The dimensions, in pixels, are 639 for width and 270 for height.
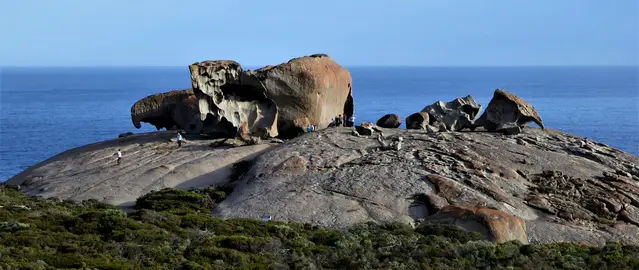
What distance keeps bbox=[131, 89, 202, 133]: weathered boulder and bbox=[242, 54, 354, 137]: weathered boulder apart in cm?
515

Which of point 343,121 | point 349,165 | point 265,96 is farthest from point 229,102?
point 349,165

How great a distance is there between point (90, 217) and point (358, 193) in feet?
41.8

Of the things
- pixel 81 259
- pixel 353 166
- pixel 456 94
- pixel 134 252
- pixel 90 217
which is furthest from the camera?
pixel 456 94

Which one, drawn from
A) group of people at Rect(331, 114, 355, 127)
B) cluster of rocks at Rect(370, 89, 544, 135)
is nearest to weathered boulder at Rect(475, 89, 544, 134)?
cluster of rocks at Rect(370, 89, 544, 135)

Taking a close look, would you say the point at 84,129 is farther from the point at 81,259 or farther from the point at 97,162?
the point at 81,259

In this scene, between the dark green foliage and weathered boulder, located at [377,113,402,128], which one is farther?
weathered boulder, located at [377,113,402,128]

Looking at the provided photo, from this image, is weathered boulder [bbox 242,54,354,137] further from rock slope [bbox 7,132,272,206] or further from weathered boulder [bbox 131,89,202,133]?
weathered boulder [bbox 131,89,202,133]

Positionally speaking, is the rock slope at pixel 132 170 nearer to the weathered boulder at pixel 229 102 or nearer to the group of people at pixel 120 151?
the group of people at pixel 120 151

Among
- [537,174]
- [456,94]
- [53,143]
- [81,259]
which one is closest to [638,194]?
[537,174]

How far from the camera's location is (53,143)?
308ft

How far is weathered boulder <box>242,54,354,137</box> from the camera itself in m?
52.4

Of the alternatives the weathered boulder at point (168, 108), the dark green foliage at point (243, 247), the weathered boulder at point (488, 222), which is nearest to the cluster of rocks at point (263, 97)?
the weathered boulder at point (168, 108)

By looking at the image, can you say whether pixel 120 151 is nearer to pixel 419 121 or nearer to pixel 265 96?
pixel 265 96

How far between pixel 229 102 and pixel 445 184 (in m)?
16.2
